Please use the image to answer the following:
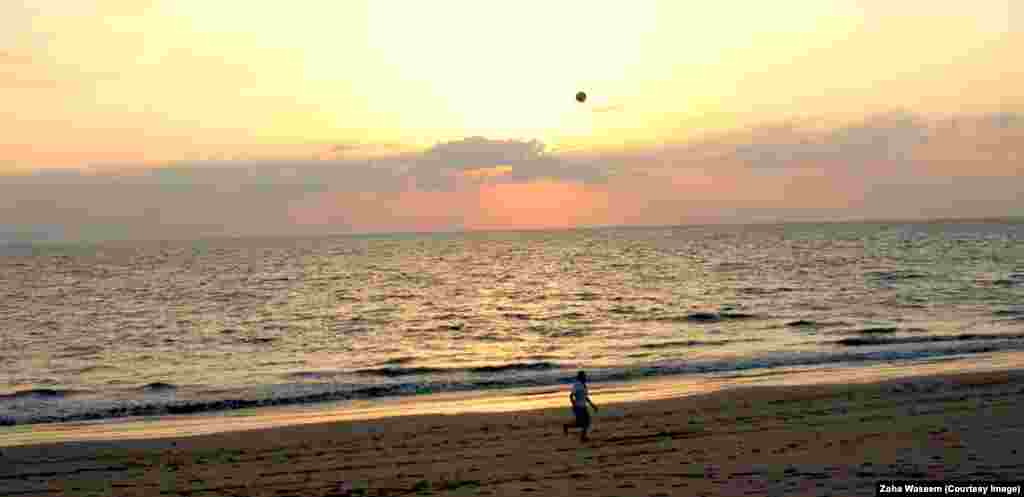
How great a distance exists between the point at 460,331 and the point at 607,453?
30.9m

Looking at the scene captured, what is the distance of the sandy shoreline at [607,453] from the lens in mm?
13969

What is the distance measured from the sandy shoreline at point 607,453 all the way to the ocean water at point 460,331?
25.9 feet

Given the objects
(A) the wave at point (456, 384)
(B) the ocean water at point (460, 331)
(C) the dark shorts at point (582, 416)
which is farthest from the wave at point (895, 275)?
(C) the dark shorts at point (582, 416)

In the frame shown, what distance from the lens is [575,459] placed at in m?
15.8

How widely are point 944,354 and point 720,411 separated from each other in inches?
607

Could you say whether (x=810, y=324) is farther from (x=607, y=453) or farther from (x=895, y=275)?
(x=895, y=275)

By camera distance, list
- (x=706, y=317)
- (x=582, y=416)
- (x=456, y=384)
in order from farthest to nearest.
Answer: (x=706, y=317), (x=456, y=384), (x=582, y=416)

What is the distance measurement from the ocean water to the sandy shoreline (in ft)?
25.9

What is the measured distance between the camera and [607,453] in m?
16.2

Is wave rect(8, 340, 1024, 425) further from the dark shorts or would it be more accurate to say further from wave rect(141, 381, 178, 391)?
the dark shorts

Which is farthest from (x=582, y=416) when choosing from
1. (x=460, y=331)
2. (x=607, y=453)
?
(x=460, y=331)

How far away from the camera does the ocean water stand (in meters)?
30.8

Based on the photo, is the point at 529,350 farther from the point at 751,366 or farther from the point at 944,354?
the point at 944,354

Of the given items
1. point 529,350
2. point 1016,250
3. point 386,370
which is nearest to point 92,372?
point 386,370
